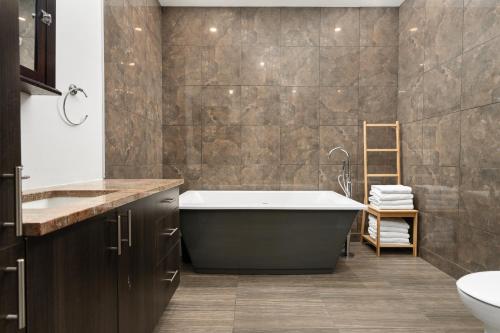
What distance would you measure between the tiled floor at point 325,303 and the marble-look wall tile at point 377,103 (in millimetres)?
1721

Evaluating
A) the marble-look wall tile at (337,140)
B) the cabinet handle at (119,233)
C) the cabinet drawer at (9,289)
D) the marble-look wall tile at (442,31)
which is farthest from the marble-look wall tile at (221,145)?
the cabinet drawer at (9,289)

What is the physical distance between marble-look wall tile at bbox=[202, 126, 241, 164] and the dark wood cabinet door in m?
2.79

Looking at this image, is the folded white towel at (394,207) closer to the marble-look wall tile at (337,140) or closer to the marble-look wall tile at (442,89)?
the marble-look wall tile at (337,140)

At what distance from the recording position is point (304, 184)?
13.3 ft

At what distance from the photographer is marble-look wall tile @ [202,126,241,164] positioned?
4031mm

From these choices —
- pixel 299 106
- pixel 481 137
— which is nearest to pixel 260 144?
pixel 299 106

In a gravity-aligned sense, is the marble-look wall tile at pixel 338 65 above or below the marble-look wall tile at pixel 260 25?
below

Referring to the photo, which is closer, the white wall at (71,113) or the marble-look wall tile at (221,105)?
the white wall at (71,113)

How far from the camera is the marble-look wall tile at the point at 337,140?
4027 mm

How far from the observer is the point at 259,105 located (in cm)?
402

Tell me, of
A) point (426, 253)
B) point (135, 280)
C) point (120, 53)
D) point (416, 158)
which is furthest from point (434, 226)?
point (120, 53)

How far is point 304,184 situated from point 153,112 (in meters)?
1.87

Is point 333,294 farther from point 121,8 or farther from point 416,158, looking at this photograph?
point 121,8

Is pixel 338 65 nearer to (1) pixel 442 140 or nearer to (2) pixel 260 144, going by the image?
(2) pixel 260 144
